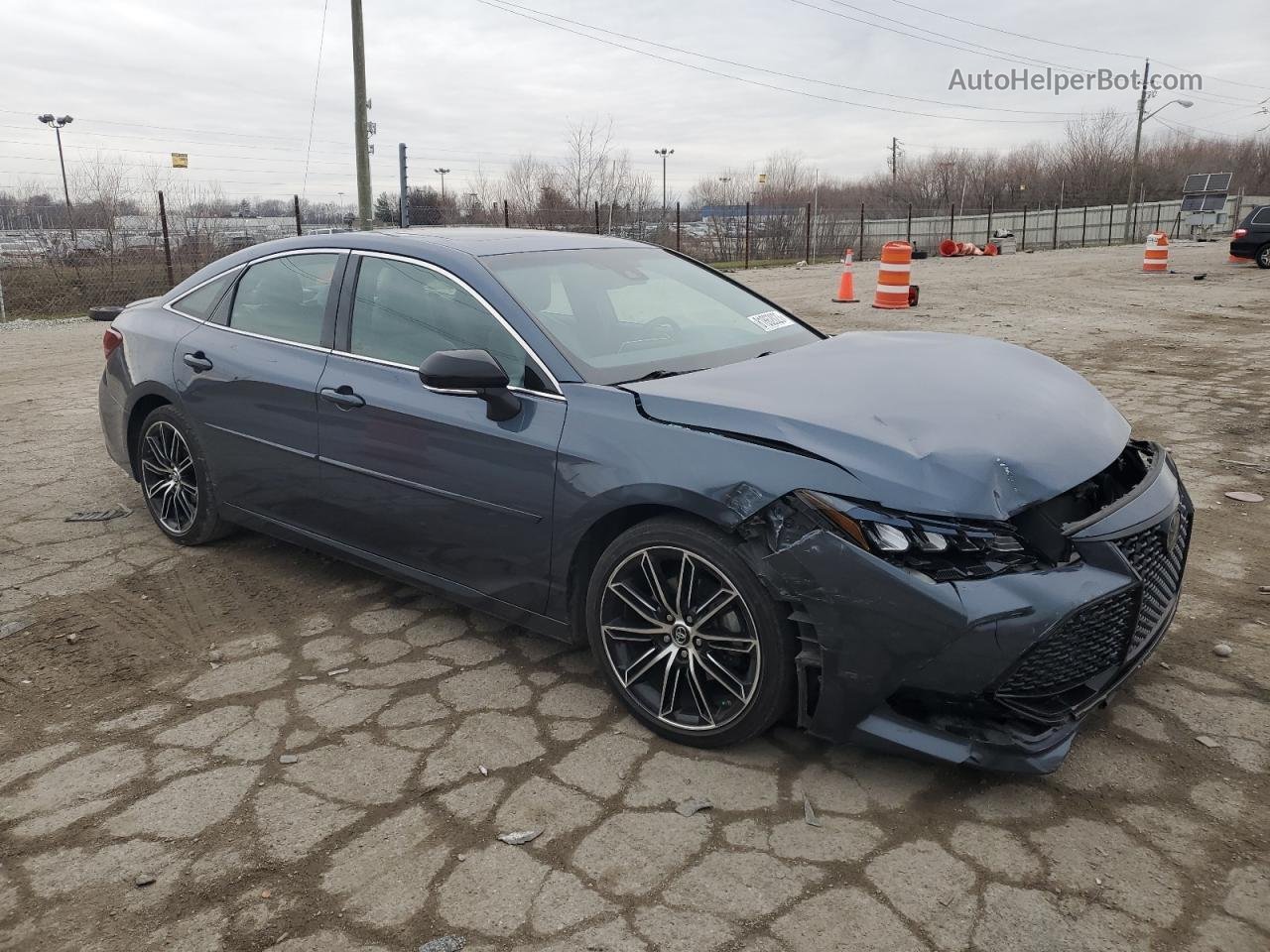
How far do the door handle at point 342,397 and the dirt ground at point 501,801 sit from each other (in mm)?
926

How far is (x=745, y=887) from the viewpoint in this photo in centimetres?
234

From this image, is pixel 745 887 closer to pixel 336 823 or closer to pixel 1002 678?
pixel 1002 678

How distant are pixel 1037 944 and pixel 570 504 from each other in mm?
1756

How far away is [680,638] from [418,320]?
167cm

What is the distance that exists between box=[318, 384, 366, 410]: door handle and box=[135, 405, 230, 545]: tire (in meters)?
1.06

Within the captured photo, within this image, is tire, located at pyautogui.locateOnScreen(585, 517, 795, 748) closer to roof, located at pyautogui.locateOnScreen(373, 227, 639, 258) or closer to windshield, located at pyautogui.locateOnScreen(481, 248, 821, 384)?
windshield, located at pyautogui.locateOnScreen(481, 248, 821, 384)

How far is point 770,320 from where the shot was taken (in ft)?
13.5

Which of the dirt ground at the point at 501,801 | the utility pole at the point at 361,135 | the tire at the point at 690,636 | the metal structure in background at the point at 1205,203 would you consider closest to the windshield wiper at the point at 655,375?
the tire at the point at 690,636

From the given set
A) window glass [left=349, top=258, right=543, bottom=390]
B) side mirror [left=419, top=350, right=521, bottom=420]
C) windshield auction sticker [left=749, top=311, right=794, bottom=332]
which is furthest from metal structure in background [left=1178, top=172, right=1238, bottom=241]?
side mirror [left=419, top=350, right=521, bottom=420]

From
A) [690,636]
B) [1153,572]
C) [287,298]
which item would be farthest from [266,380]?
[1153,572]

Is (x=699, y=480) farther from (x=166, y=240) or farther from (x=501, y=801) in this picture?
(x=166, y=240)

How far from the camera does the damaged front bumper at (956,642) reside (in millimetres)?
2445

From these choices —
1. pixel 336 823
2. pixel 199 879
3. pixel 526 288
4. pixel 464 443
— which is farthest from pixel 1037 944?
pixel 526 288

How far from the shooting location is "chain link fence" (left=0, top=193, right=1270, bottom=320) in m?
18.1
